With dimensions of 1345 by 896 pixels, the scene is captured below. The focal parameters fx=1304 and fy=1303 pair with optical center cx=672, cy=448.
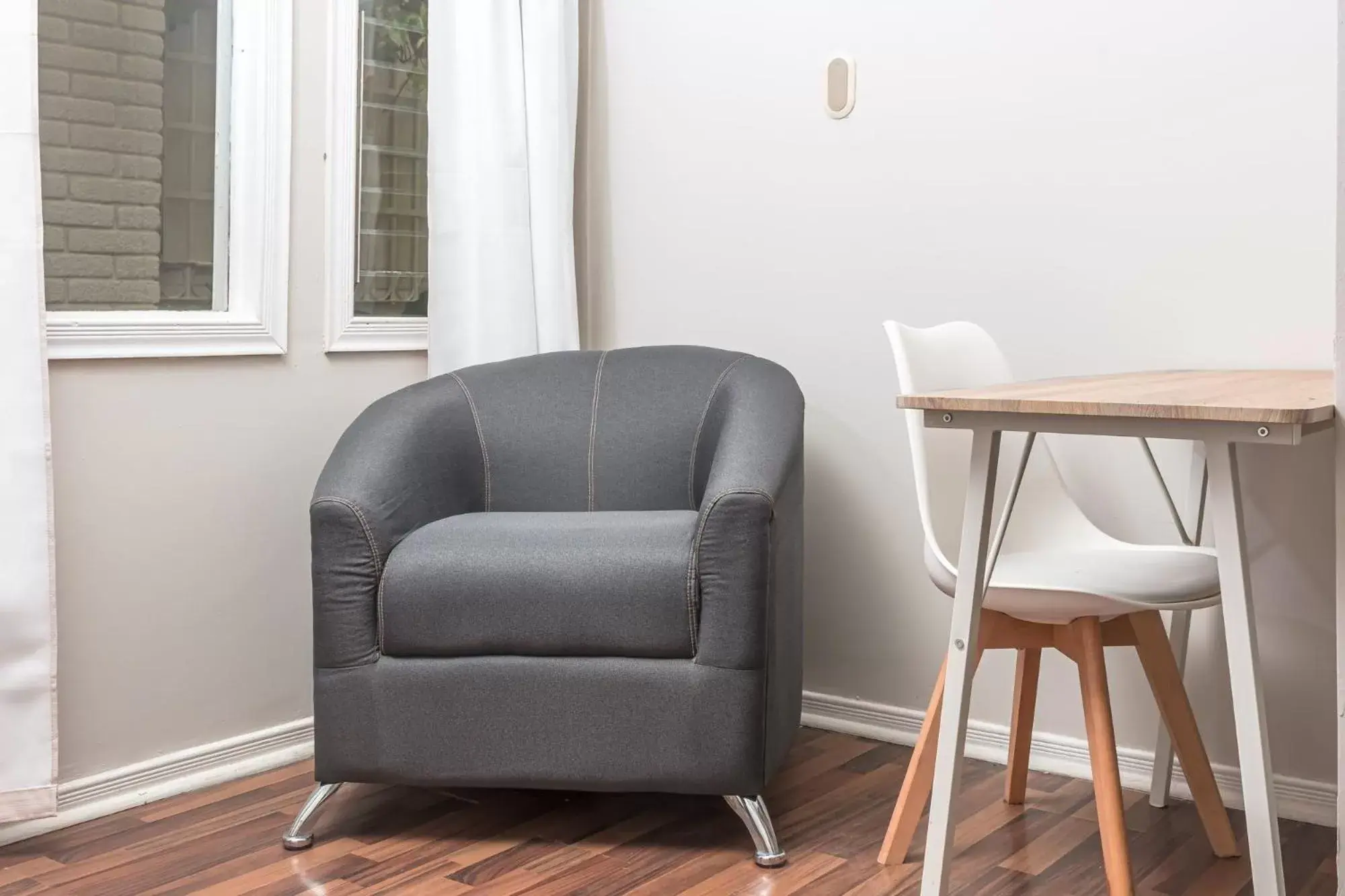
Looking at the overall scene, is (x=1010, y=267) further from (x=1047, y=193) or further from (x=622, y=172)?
(x=622, y=172)

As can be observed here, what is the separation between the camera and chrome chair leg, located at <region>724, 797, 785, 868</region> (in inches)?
79.7

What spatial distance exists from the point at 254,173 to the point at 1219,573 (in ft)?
6.13

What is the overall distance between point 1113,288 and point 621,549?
1057 millimetres

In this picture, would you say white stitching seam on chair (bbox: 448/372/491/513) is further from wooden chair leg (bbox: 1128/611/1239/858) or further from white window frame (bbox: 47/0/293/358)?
wooden chair leg (bbox: 1128/611/1239/858)

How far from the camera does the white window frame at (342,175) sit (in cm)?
262

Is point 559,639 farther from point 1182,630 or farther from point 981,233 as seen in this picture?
point 981,233

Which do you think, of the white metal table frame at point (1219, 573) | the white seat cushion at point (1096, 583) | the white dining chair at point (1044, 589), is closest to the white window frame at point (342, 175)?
the white dining chair at point (1044, 589)

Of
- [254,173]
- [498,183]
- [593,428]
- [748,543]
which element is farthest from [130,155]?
[748,543]

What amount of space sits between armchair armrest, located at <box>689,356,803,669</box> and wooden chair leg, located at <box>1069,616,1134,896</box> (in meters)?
0.46

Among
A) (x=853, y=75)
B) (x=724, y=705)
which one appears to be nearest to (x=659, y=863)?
(x=724, y=705)

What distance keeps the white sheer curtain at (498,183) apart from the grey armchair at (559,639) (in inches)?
24.2

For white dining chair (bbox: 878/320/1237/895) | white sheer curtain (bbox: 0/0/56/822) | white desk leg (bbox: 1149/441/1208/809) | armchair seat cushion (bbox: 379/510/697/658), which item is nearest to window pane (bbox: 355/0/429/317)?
white sheer curtain (bbox: 0/0/56/822)

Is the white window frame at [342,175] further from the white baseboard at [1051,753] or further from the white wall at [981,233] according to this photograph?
the white baseboard at [1051,753]

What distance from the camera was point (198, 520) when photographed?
2422 millimetres
